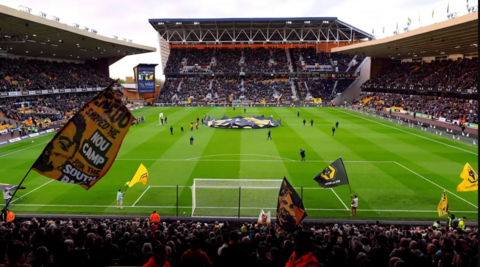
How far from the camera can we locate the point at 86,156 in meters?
8.14

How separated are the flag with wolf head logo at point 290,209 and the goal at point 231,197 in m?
5.16

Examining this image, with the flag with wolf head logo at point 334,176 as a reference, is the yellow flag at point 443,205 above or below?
below

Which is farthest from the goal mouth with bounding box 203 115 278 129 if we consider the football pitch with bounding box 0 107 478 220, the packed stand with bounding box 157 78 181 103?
the packed stand with bounding box 157 78 181 103

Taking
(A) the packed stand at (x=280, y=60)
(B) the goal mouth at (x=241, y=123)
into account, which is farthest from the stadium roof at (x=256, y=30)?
(B) the goal mouth at (x=241, y=123)

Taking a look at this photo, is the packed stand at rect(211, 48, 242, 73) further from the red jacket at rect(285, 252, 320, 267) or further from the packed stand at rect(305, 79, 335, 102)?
the red jacket at rect(285, 252, 320, 267)

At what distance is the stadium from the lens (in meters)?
7.68

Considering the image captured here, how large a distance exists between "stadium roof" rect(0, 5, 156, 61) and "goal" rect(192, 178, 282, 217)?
2811 centimetres

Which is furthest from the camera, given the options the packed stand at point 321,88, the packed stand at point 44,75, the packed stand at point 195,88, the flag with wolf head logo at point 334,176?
the packed stand at point 321,88

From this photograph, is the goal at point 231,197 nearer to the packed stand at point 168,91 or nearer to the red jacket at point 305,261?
the red jacket at point 305,261

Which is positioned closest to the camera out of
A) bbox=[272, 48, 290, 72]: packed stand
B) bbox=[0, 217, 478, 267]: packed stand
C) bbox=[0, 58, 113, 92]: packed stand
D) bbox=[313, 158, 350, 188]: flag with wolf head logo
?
bbox=[0, 217, 478, 267]: packed stand

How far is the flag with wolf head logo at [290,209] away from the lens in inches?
400

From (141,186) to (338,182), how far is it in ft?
39.9

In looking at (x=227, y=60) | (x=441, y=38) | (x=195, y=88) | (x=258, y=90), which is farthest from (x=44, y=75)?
(x=441, y=38)

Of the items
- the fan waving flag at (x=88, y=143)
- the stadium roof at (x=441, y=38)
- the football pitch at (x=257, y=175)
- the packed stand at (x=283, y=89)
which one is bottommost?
the football pitch at (x=257, y=175)
